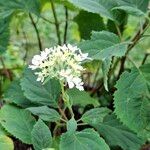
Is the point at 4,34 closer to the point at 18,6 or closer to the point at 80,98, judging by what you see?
the point at 18,6

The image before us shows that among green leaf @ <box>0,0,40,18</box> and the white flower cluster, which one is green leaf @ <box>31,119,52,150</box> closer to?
the white flower cluster

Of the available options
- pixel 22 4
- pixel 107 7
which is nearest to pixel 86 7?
pixel 107 7

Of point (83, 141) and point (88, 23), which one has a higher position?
point (88, 23)

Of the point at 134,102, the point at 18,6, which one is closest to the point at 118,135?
the point at 134,102

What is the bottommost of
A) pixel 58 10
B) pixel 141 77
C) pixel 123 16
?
pixel 58 10

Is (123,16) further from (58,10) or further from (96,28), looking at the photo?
(58,10)

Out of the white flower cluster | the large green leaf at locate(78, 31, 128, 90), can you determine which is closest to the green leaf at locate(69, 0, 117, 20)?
the large green leaf at locate(78, 31, 128, 90)

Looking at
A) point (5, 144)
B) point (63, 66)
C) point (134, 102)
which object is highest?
point (63, 66)
